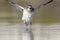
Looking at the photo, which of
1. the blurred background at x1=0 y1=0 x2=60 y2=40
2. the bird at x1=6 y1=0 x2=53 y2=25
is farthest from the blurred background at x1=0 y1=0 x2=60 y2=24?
the bird at x1=6 y1=0 x2=53 y2=25

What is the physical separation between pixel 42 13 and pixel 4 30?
11.4 inches

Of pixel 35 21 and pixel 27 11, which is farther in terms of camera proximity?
pixel 35 21

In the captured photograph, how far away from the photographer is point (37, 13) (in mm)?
1417

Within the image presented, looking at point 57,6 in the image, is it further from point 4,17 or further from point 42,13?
point 4,17

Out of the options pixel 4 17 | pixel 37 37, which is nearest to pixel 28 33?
pixel 37 37

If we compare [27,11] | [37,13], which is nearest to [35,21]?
[37,13]

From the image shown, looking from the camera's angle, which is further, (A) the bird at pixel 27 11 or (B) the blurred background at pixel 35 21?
(B) the blurred background at pixel 35 21

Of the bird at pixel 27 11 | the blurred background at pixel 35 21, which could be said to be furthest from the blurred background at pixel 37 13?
the bird at pixel 27 11

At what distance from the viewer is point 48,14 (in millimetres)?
1427

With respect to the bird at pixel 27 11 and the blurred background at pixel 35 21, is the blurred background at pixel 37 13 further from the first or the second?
the bird at pixel 27 11

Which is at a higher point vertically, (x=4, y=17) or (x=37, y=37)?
(x=4, y=17)

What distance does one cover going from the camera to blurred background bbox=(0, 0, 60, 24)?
1.38 meters

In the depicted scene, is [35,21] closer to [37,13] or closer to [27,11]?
[37,13]

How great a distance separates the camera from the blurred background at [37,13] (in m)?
1.38
